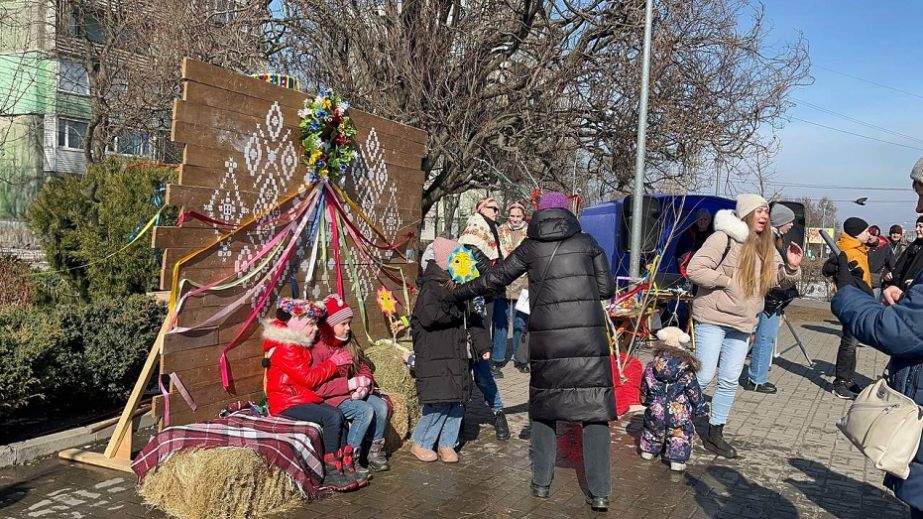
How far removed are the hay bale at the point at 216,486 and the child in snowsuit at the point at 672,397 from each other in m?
2.83

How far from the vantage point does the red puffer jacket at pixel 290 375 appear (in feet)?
16.1

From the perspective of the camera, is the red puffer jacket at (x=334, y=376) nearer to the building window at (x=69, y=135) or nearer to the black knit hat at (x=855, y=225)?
the black knit hat at (x=855, y=225)

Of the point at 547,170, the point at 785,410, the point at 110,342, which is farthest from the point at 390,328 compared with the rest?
the point at 547,170

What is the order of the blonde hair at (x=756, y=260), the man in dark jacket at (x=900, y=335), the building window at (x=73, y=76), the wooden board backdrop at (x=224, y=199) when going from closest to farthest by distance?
the man in dark jacket at (x=900, y=335)
the wooden board backdrop at (x=224, y=199)
the blonde hair at (x=756, y=260)
the building window at (x=73, y=76)

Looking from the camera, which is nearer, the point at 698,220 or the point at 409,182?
the point at 409,182

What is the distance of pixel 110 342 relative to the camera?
6.13 metres

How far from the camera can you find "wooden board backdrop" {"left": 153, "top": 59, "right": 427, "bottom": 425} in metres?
4.87

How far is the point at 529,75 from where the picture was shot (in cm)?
1222

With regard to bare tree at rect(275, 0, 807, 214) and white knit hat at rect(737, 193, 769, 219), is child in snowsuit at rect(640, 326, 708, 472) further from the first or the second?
bare tree at rect(275, 0, 807, 214)

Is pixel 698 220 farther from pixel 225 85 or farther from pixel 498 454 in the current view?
pixel 225 85

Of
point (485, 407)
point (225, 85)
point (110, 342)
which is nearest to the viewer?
point (225, 85)

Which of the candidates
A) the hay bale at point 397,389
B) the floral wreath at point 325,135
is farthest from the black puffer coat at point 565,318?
the floral wreath at point 325,135

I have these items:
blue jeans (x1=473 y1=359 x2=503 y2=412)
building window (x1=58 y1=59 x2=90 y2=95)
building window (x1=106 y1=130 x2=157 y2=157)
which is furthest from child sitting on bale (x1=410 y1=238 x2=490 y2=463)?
building window (x1=58 y1=59 x2=90 y2=95)

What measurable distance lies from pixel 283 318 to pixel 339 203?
1489mm
